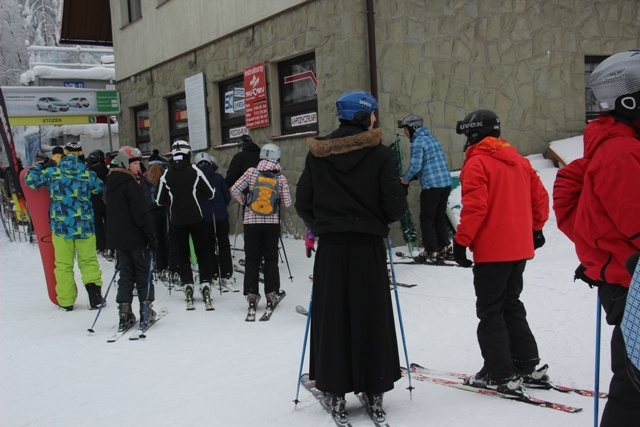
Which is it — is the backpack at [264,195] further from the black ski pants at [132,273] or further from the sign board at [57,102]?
the sign board at [57,102]

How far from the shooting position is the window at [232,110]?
41.2ft

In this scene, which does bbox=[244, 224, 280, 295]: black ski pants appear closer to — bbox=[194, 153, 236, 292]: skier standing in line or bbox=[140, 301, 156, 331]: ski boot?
bbox=[140, 301, 156, 331]: ski boot

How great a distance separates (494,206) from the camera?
12.5ft

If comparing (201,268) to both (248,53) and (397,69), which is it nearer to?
(397,69)

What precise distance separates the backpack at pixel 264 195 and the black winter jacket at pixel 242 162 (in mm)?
1688

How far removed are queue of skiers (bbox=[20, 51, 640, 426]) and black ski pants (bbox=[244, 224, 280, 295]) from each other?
16 mm

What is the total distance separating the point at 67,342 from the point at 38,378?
44.5 inches

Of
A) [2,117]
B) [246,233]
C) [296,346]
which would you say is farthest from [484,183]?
[2,117]

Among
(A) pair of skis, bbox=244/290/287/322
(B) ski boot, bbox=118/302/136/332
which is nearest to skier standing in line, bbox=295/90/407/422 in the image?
(A) pair of skis, bbox=244/290/287/322

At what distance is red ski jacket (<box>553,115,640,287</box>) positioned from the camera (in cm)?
232

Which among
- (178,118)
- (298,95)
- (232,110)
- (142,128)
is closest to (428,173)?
(298,95)

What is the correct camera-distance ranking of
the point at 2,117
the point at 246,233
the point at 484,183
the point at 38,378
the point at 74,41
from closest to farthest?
the point at 484,183 → the point at 38,378 → the point at 246,233 → the point at 2,117 → the point at 74,41

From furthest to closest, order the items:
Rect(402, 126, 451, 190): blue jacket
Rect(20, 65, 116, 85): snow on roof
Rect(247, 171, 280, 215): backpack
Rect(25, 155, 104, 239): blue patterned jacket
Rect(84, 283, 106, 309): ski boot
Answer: Rect(20, 65, 116, 85): snow on roof, Rect(402, 126, 451, 190): blue jacket, Rect(84, 283, 106, 309): ski boot, Rect(25, 155, 104, 239): blue patterned jacket, Rect(247, 171, 280, 215): backpack

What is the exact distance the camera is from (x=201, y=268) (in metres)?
7.15
